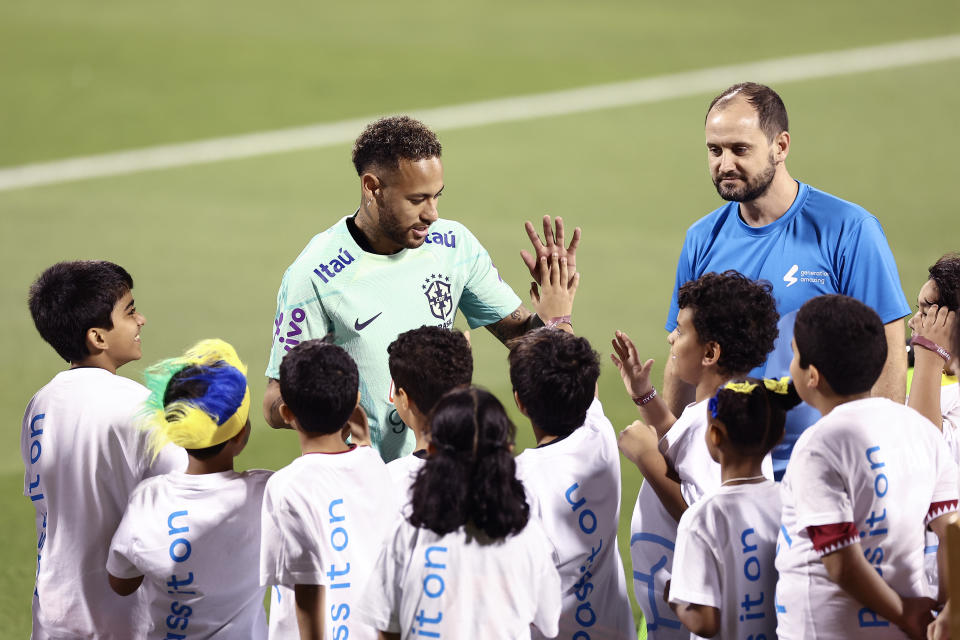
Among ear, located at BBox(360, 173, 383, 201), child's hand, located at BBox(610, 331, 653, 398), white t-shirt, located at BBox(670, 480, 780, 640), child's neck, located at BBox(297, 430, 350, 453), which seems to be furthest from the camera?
ear, located at BBox(360, 173, 383, 201)

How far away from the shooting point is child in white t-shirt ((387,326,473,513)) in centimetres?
399

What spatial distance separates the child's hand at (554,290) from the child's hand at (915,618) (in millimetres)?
1749

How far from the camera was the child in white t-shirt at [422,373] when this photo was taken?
13.1 feet

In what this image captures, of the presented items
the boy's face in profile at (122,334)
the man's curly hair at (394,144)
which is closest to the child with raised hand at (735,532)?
the man's curly hair at (394,144)

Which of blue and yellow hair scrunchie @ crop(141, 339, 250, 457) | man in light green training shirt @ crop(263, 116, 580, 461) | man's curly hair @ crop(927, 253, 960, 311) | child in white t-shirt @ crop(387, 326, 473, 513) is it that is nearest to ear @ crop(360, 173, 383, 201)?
man in light green training shirt @ crop(263, 116, 580, 461)

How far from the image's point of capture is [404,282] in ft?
15.4

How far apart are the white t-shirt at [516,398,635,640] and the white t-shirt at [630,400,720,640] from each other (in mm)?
195

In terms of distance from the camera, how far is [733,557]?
11.9 ft

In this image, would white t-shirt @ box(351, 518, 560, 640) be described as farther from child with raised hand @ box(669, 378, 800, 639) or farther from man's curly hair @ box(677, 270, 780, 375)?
man's curly hair @ box(677, 270, 780, 375)

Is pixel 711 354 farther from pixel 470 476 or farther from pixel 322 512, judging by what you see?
pixel 322 512

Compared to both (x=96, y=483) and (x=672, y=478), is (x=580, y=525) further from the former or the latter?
(x=96, y=483)

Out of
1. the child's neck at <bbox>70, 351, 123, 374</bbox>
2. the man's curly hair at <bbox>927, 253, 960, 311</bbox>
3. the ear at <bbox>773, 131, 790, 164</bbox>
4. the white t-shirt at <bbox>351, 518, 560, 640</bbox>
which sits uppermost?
the ear at <bbox>773, 131, 790, 164</bbox>

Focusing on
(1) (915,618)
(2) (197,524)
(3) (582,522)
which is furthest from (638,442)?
(2) (197,524)

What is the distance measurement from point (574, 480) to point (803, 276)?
4.48 ft
